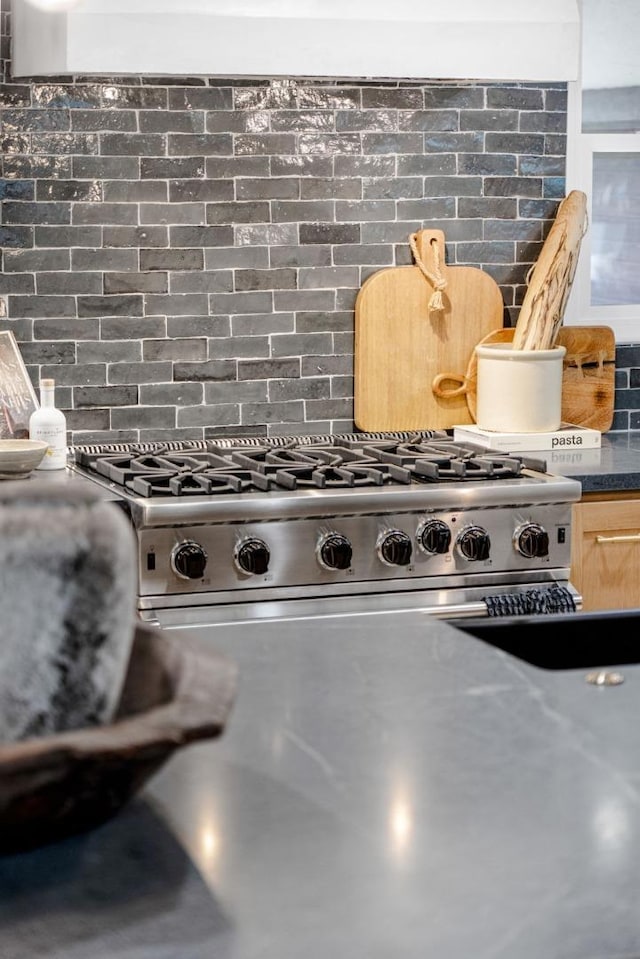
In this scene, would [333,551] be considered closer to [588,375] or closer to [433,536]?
[433,536]

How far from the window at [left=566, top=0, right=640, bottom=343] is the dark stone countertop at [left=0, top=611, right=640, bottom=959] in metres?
2.97

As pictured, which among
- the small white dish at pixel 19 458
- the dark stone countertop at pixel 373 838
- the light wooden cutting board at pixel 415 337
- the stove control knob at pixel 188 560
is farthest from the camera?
the light wooden cutting board at pixel 415 337

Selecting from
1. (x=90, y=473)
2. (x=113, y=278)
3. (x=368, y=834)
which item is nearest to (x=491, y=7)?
(x=113, y=278)

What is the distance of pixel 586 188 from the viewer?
444 centimetres

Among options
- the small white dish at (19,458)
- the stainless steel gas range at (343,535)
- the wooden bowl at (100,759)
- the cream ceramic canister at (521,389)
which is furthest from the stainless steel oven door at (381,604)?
the wooden bowl at (100,759)

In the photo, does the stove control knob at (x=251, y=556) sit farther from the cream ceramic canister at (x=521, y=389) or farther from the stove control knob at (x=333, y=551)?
the cream ceramic canister at (x=521, y=389)

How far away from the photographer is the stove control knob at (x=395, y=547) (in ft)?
10.9

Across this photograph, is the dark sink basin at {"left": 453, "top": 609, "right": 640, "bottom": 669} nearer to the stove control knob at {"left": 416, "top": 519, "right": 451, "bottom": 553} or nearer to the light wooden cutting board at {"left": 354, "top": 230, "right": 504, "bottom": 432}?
the stove control knob at {"left": 416, "top": 519, "right": 451, "bottom": 553}

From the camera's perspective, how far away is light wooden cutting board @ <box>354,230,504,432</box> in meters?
4.23

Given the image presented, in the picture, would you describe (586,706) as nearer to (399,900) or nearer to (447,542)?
(399,900)

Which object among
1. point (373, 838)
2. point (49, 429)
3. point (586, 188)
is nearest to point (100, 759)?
point (373, 838)

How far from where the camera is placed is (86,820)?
115 centimetres

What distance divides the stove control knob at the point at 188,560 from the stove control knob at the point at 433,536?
1.82 feet

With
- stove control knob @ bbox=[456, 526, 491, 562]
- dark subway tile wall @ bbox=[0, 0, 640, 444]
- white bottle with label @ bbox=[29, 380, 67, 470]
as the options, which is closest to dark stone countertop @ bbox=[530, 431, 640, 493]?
stove control knob @ bbox=[456, 526, 491, 562]
